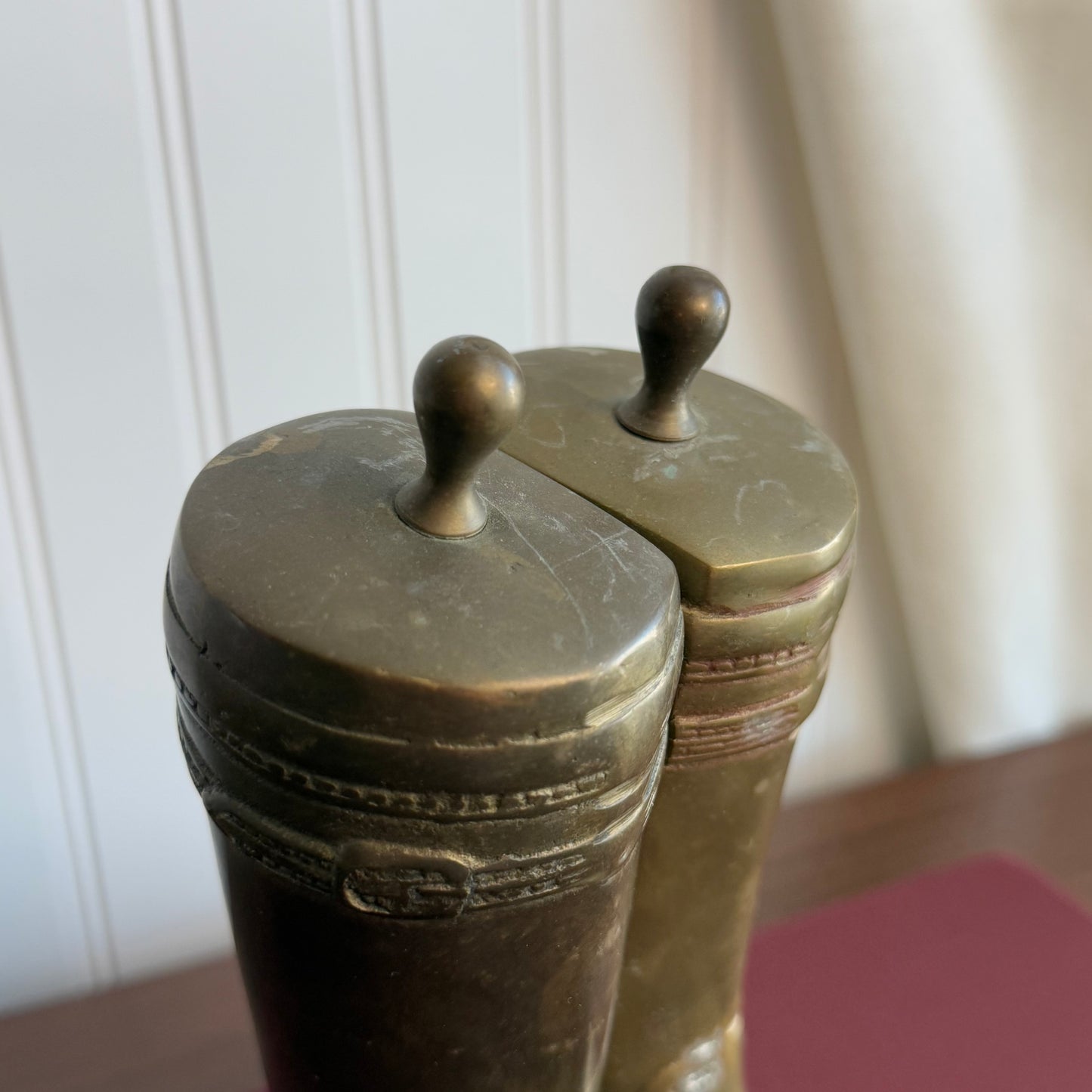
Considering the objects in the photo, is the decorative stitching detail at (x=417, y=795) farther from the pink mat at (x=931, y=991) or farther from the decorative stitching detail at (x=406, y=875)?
the pink mat at (x=931, y=991)

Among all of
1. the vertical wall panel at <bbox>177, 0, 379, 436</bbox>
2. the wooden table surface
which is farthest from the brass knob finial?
the wooden table surface

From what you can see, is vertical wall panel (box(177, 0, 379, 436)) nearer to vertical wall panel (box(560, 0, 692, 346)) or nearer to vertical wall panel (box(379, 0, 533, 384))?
vertical wall panel (box(379, 0, 533, 384))

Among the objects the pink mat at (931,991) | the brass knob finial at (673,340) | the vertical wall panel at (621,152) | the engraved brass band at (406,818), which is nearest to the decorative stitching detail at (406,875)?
the engraved brass band at (406,818)

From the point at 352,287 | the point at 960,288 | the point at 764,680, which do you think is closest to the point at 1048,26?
the point at 960,288

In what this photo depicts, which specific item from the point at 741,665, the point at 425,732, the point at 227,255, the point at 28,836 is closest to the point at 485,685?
the point at 425,732

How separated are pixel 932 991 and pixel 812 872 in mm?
147

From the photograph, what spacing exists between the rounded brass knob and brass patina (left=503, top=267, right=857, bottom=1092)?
0.23 ft

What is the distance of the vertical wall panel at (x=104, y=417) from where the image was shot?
22.9 inches

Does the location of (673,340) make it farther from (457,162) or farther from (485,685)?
(457,162)

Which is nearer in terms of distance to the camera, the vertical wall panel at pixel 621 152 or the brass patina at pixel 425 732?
the brass patina at pixel 425 732

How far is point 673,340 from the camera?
14.6 inches

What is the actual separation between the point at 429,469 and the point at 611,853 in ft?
0.36

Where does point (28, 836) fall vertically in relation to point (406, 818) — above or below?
below

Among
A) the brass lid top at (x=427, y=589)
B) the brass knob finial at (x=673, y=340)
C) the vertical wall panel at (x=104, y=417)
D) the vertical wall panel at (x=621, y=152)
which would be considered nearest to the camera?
the brass lid top at (x=427, y=589)
